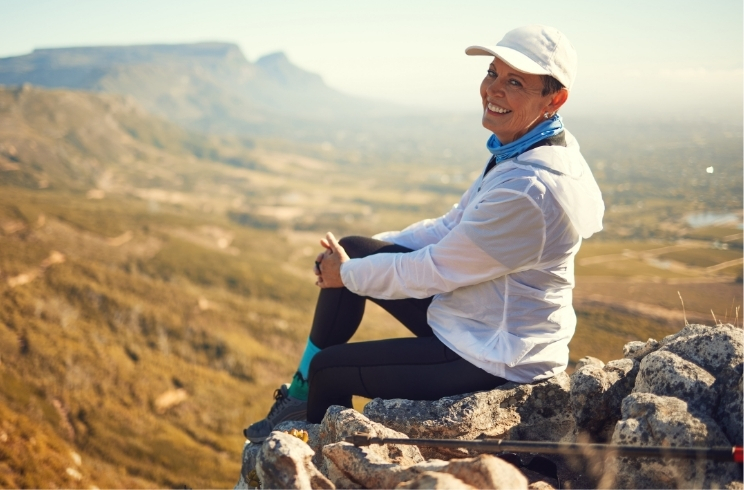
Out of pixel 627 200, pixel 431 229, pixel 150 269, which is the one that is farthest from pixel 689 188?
pixel 150 269

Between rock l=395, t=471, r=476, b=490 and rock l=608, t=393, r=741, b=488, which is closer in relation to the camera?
rock l=395, t=471, r=476, b=490

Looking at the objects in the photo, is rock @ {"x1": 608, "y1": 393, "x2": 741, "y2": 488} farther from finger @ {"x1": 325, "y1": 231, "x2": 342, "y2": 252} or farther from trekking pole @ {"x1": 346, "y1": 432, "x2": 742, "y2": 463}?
finger @ {"x1": 325, "y1": 231, "x2": 342, "y2": 252}

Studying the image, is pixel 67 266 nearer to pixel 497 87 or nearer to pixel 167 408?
pixel 167 408

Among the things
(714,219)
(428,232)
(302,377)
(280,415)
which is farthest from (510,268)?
(714,219)

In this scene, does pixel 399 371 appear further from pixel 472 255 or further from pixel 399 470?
pixel 472 255

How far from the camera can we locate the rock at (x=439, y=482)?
2.58 m

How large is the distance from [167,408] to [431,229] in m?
58.5

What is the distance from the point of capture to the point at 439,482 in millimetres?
2605

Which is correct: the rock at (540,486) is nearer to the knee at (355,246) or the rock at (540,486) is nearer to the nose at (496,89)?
the knee at (355,246)

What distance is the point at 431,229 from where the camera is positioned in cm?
475

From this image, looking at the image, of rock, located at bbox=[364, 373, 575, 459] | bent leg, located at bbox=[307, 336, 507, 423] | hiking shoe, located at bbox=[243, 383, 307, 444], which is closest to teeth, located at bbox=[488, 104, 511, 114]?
bent leg, located at bbox=[307, 336, 507, 423]

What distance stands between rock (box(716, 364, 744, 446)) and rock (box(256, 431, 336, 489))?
2378 mm

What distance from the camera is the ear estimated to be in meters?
3.54

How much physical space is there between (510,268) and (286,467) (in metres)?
1.78
